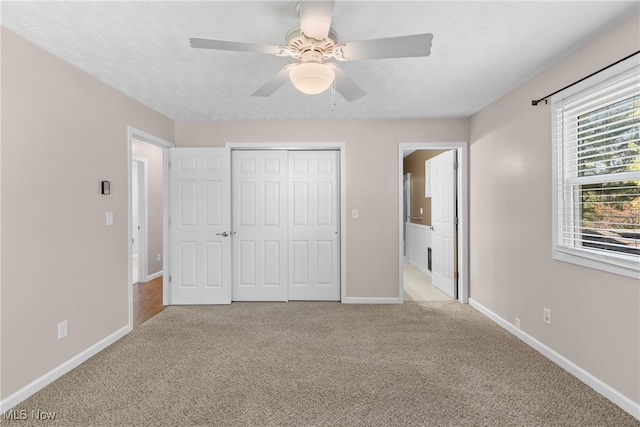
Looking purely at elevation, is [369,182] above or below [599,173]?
above

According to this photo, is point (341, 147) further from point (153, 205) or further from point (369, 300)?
point (153, 205)

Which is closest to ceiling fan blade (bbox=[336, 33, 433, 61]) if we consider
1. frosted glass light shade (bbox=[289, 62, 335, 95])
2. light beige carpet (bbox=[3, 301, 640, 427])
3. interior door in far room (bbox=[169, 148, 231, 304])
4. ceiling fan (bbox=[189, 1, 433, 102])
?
ceiling fan (bbox=[189, 1, 433, 102])

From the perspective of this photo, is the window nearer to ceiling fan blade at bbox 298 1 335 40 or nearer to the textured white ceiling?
the textured white ceiling

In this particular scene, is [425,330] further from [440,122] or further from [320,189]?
[440,122]

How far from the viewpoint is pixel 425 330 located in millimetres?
3201

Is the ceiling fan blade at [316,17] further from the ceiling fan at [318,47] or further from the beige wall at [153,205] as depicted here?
the beige wall at [153,205]

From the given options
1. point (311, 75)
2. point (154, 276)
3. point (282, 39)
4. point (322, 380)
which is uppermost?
point (282, 39)

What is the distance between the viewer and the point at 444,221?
4547 millimetres

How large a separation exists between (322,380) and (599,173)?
2.43 meters

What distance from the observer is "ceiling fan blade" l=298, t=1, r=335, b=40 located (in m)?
1.41

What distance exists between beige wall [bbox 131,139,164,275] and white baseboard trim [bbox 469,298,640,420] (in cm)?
518

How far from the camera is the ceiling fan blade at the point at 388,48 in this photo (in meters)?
1.57

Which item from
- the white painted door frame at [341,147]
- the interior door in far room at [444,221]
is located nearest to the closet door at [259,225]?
the white painted door frame at [341,147]

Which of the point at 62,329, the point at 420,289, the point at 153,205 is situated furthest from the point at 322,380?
the point at 153,205
